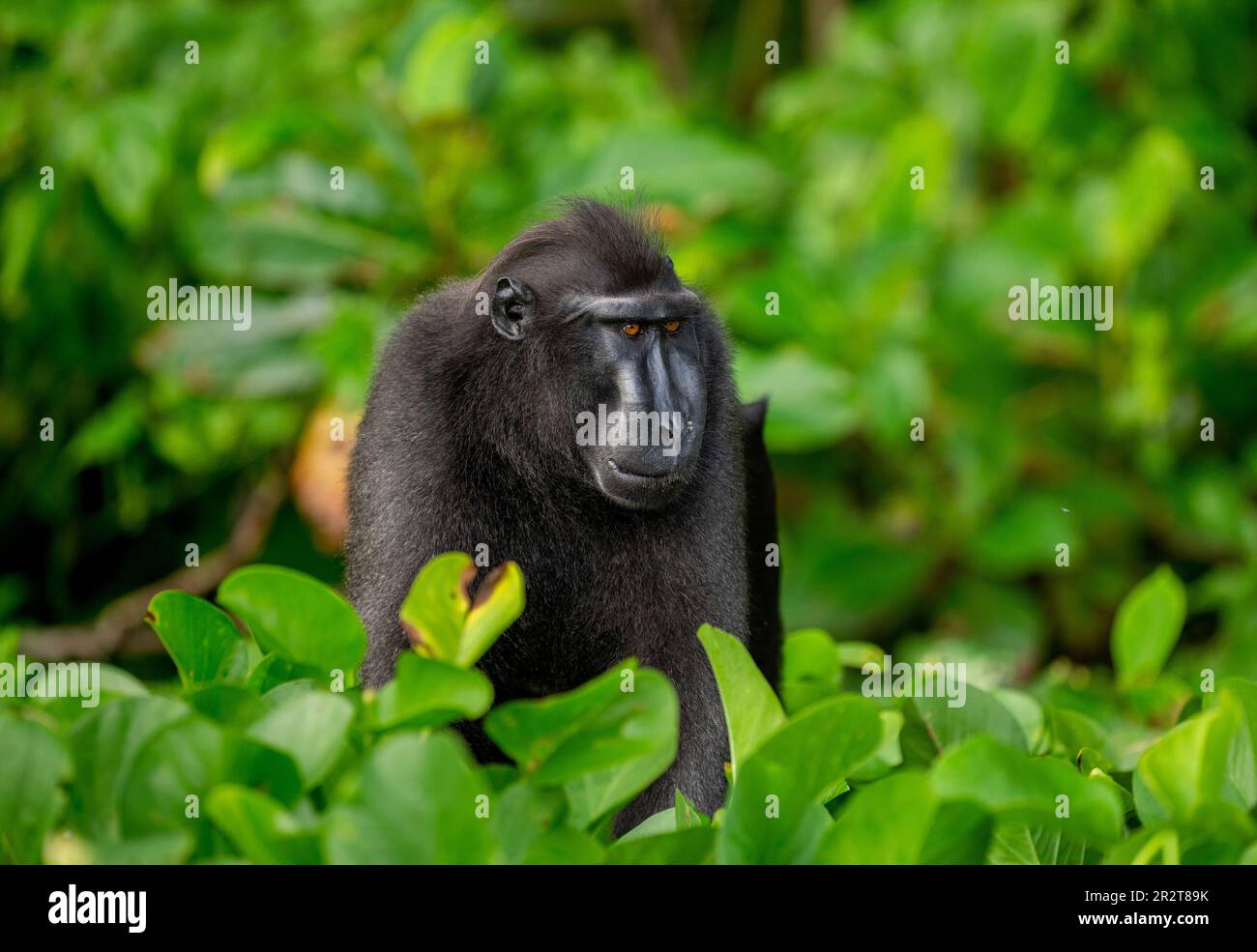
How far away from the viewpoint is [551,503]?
140 inches

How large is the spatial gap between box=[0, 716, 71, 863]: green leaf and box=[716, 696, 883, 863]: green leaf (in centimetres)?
93

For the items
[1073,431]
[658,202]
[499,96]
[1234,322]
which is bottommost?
[1073,431]

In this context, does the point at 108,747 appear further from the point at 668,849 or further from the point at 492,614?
the point at 668,849

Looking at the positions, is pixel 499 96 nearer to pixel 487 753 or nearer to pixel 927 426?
pixel 927 426

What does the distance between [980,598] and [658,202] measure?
9.33 feet

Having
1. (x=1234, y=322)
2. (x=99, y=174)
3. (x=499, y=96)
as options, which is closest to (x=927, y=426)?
(x=1234, y=322)

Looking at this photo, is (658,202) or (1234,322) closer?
(658,202)

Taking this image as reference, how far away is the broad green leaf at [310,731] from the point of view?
6.42ft

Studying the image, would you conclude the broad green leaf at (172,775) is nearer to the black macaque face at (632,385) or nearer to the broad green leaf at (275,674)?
the broad green leaf at (275,674)

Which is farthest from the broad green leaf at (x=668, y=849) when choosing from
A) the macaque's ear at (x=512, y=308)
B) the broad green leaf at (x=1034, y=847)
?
the macaque's ear at (x=512, y=308)


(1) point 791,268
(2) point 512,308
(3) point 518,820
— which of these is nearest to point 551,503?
(2) point 512,308

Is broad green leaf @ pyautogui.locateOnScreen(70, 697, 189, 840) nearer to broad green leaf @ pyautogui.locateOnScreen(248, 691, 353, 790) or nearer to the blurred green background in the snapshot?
broad green leaf @ pyautogui.locateOnScreen(248, 691, 353, 790)
